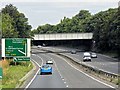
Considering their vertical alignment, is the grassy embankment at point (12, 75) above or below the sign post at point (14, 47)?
below

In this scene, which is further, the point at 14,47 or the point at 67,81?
the point at 14,47

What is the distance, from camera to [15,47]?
59062mm

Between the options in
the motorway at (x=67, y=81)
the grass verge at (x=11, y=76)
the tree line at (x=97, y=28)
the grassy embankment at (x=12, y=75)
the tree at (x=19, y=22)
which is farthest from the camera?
the tree at (x=19, y=22)

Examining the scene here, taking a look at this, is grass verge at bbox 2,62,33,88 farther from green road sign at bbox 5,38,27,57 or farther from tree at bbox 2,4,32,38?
tree at bbox 2,4,32,38

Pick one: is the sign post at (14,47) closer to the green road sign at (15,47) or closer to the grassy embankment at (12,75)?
the green road sign at (15,47)

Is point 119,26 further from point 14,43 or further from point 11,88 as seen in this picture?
point 11,88

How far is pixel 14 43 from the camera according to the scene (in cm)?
5906

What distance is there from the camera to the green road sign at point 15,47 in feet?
193

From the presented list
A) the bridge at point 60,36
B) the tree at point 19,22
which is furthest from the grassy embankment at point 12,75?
the bridge at point 60,36

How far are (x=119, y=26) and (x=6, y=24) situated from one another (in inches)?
1015

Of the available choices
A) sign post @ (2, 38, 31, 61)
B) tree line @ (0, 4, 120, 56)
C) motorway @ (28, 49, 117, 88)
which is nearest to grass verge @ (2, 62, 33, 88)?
motorway @ (28, 49, 117, 88)

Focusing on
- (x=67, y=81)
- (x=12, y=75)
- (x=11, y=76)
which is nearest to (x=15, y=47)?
(x=12, y=75)

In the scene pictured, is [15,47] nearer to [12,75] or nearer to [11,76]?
[12,75]

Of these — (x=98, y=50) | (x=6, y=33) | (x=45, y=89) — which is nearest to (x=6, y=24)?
(x=6, y=33)
